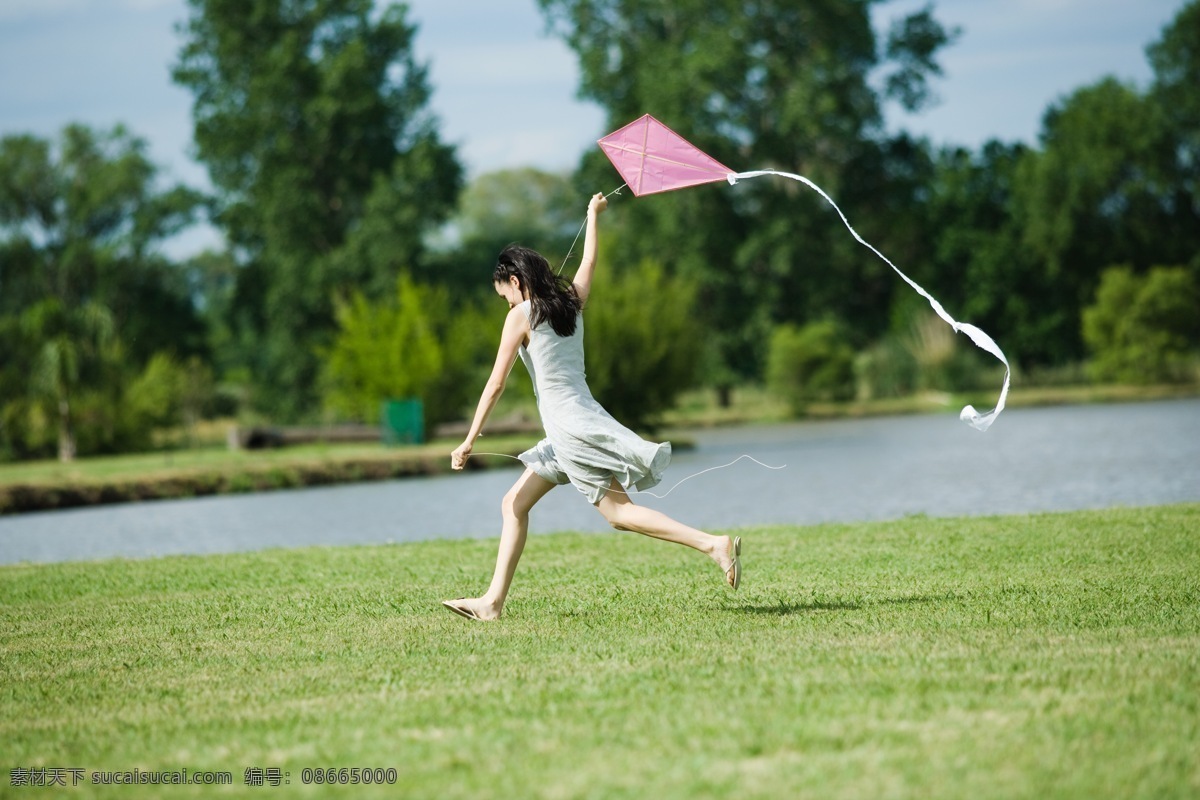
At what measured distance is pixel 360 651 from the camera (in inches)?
285

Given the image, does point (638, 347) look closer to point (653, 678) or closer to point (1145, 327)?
point (1145, 327)

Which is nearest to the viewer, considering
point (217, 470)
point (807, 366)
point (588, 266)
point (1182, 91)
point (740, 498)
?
point (588, 266)

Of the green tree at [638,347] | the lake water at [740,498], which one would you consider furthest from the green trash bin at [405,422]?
the lake water at [740,498]

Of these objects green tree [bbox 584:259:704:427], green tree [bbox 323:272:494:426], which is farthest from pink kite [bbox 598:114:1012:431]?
green tree [bbox 323:272:494:426]

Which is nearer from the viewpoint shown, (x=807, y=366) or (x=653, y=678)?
(x=653, y=678)

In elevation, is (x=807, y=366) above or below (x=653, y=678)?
above

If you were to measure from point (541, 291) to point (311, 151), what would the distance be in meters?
47.0

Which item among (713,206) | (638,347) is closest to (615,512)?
(638,347)

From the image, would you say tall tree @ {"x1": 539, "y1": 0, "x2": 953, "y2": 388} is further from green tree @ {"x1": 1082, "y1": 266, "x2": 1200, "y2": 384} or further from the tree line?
green tree @ {"x1": 1082, "y1": 266, "x2": 1200, "y2": 384}

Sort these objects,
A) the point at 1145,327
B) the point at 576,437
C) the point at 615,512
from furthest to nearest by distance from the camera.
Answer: the point at 1145,327
the point at 615,512
the point at 576,437

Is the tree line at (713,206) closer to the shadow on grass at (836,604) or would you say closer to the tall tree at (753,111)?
the tall tree at (753,111)

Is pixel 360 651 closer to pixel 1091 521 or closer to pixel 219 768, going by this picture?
pixel 219 768

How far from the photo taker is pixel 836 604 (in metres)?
8.21

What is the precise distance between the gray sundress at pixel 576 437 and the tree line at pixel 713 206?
3487cm
